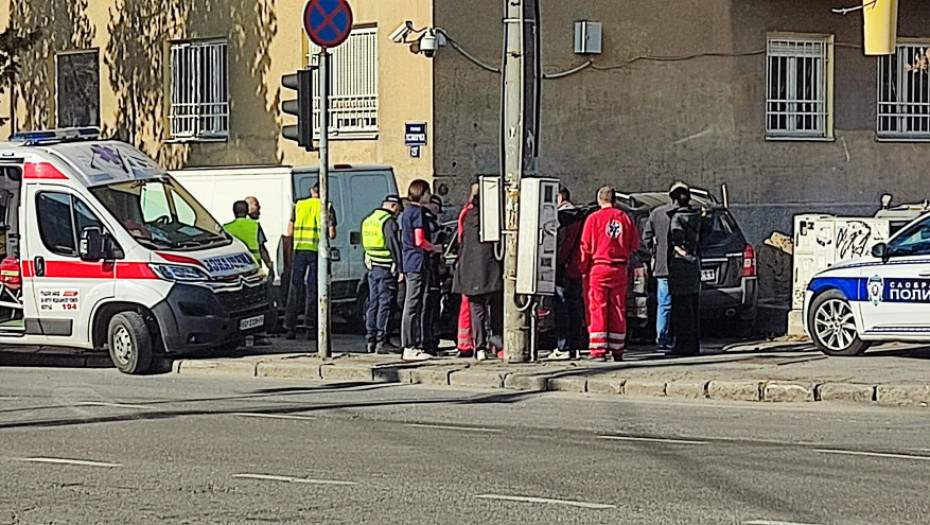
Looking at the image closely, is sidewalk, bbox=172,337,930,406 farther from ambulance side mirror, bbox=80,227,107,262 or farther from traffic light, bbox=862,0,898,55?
traffic light, bbox=862,0,898,55

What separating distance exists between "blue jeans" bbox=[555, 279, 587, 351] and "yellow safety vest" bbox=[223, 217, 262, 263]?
3993mm

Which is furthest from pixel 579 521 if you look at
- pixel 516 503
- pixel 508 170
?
pixel 508 170

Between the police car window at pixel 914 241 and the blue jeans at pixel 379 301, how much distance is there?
16.6 ft

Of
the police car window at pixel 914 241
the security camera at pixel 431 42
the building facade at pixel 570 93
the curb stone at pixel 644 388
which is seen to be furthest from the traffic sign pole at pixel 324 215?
the police car window at pixel 914 241

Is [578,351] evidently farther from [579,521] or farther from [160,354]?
[579,521]

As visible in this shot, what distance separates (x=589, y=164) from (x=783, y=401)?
883 centimetres

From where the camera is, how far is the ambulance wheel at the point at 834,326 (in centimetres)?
1485

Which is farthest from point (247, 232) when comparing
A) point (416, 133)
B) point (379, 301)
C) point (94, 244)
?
point (416, 133)

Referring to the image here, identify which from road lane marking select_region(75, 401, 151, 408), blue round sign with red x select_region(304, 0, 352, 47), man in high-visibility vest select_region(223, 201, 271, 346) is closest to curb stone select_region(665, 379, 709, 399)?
road lane marking select_region(75, 401, 151, 408)

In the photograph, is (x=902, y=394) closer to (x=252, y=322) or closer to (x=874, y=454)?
(x=874, y=454)

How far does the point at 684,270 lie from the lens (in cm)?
1509

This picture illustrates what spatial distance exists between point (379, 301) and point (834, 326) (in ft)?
15.4

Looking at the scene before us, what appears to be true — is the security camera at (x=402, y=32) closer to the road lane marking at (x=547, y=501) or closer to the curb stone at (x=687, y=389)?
the curb stone at (x=687, y=389)

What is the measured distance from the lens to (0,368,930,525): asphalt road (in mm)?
7941
